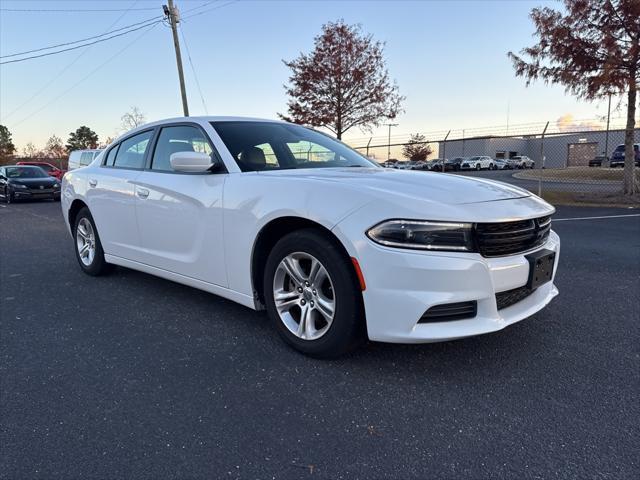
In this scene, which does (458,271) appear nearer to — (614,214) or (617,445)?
(617,445)

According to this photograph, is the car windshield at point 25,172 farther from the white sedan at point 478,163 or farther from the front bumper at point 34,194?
the white sedan at point 478,163

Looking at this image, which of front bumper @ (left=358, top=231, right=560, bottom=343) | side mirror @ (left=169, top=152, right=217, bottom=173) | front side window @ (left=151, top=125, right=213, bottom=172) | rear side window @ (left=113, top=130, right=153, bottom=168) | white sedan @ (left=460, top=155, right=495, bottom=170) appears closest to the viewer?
front bumper @ (left=358, top=231, right=560, bottom=343)

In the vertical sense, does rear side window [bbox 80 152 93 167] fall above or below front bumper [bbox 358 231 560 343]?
above

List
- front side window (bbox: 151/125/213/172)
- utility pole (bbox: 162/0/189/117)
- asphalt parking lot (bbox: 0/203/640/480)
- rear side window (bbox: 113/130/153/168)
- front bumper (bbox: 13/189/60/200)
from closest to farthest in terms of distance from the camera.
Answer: asphalt parking lot (bbox: 0/203/640/480), front side window (bbox: 151/125/213/172), rear side window (bbox: 113/130/153/168), front bumper (bbox: 13/189/60/200), utility pole (bbox: 162/0/189/117)

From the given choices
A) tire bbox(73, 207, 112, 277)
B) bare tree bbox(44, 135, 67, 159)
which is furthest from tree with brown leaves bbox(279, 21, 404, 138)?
bare tree bbox(44, 135, 67, 159)

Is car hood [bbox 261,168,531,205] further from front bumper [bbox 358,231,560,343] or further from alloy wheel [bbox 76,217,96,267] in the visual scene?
alloy wheel [bbox 76,217,96,267]

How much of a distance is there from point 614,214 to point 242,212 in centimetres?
981

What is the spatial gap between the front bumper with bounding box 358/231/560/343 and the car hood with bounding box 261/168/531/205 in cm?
34

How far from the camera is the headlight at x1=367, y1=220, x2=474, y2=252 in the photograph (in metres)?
2.44

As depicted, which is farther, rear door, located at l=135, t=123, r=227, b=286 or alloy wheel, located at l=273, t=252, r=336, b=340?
rear door, located at l=135, t=123, r=227, b=286

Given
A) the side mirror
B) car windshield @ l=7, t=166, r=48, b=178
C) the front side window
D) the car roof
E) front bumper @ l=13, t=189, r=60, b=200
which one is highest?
the car roof

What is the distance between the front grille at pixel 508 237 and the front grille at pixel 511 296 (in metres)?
0.22

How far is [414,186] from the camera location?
278 cm

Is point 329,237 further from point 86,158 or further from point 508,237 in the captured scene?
point 86,158
